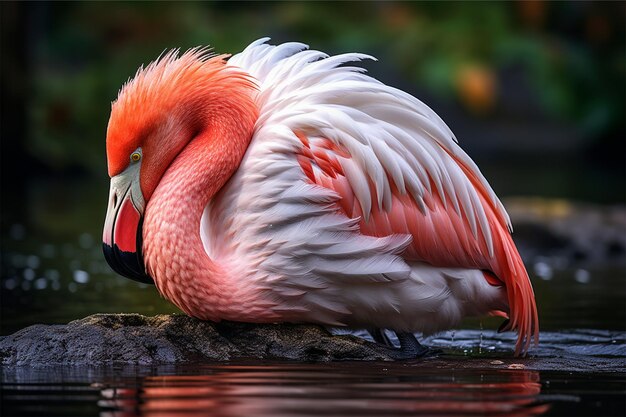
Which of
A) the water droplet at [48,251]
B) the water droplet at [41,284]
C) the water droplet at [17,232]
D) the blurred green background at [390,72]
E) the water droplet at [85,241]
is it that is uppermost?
the blurred green background at [390,72]

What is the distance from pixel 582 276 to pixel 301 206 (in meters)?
4.03

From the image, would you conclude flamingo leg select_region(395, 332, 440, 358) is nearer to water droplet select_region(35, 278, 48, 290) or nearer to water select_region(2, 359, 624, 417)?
water select_region(2, 359, 624, 417)

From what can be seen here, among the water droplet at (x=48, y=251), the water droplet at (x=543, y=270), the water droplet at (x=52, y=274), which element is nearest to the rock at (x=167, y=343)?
the water droplet at (x=52, y=274)

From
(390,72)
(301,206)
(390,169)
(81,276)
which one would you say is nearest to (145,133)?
(301,206)

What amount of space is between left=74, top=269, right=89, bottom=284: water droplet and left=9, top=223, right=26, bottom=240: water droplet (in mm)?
2189

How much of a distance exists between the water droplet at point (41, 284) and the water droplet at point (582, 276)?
3517 mm

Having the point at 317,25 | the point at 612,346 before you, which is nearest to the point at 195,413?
the point at 612,346

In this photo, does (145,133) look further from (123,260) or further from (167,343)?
(167,343)

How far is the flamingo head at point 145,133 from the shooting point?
4.95 metres

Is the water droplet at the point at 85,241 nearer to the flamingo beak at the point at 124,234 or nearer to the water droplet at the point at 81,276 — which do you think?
the water droplet at the point at 81,276

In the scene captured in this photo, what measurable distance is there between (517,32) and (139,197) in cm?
1456

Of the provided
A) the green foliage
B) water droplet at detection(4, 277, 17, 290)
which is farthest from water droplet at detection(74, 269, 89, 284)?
the green foliage

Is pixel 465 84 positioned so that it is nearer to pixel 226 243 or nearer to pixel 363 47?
pixel 363 47

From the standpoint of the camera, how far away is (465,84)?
56.4 feet
